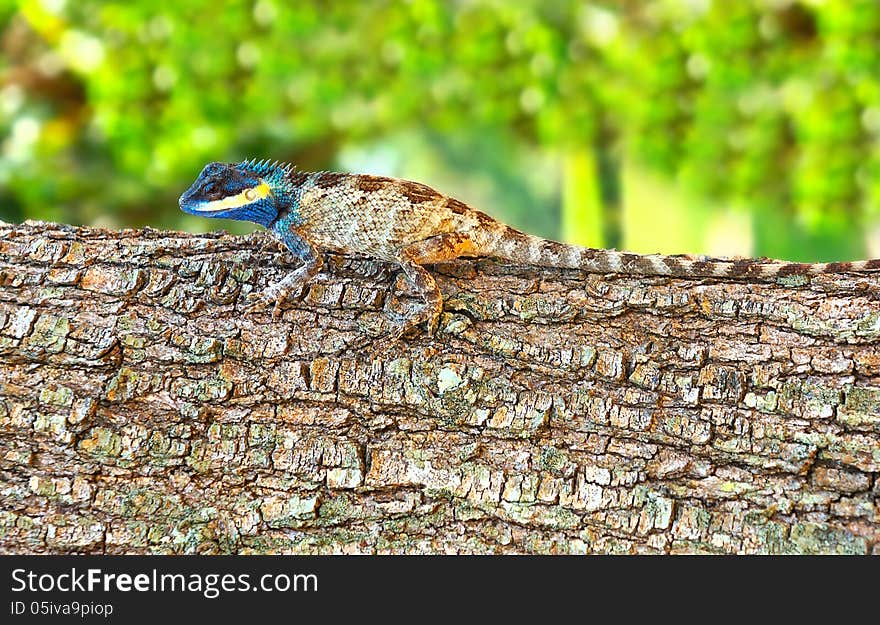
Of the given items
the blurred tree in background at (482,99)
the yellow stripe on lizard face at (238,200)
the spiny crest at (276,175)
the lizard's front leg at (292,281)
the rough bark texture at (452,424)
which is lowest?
the rough bark texture at (452,424)

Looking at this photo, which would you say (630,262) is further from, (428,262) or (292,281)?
(292,281)

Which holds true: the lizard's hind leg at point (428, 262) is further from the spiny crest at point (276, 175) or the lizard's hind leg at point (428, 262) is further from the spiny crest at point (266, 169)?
the spiny crest at point (266, 169)

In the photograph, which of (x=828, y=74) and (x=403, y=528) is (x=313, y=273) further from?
(x=828, y=74)

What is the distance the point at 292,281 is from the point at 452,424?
871mm

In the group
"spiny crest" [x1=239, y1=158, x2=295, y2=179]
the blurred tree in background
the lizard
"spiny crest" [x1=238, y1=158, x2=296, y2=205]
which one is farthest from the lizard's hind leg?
the blurred tree in background

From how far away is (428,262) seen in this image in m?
3.40

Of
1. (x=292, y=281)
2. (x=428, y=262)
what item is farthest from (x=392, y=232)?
(x=292, y=281)

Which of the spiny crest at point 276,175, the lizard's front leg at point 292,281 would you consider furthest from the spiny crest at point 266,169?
the lizard's front leg at point 292,281

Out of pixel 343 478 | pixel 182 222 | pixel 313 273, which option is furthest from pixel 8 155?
pixel 343 478

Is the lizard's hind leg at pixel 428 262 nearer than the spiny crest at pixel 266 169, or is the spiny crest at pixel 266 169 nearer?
the lizard's hind leg at pixel 428 262

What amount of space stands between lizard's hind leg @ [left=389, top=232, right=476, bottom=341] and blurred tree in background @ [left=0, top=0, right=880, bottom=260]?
4.91 m

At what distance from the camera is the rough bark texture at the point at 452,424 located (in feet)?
8.70

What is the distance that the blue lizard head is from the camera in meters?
3.71

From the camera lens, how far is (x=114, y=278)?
3.17m
